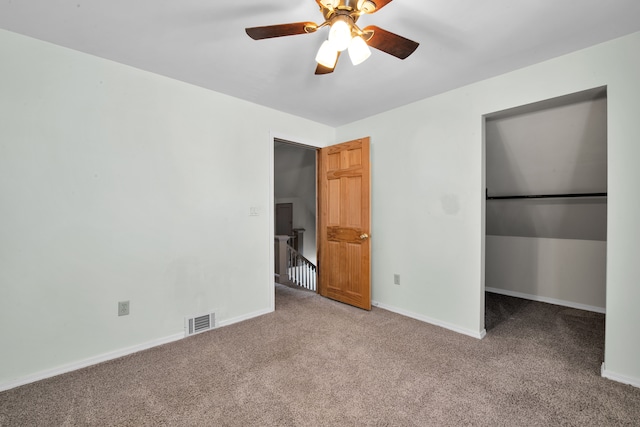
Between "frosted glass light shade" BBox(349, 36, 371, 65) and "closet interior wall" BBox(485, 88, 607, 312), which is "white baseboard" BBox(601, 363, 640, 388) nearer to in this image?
"closet interior wall" BBox(485, 88, 607, 312)

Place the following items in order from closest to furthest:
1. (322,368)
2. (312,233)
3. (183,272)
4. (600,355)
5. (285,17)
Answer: (285,17)
(322,368)
(600,355)
(183,272)
(312,233)

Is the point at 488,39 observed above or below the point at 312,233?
above

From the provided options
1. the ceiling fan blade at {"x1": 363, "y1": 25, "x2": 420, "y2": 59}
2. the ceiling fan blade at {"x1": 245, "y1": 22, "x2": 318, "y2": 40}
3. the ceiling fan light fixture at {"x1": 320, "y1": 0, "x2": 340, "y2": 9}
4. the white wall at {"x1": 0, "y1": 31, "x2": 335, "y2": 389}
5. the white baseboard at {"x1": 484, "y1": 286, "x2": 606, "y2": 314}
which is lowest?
the white baseboard at {"x1": 484, "y1": 286, "x2": 606, "y2": 314}

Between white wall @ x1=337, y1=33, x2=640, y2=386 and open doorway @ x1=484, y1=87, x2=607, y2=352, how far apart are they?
21 cm

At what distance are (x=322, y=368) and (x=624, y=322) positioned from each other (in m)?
2.18

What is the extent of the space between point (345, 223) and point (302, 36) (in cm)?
221

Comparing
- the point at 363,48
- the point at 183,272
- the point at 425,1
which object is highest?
the point at 425,1

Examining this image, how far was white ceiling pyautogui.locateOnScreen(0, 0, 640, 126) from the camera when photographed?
1.69 metres

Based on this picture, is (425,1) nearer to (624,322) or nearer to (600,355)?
(624,322)

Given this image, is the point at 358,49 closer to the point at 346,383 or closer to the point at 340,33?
the point at 340,33

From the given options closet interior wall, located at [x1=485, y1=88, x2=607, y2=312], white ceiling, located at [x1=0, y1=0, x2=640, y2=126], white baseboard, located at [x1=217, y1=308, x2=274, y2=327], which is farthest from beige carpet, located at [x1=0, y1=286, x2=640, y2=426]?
white ceiling, located at [x1=0, y1=0, x2=640, y2=126]

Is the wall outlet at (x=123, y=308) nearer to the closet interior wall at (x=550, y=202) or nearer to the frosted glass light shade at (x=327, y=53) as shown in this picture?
the frosted glass light shade at (x=327, y=53)

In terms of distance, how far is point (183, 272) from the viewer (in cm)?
271

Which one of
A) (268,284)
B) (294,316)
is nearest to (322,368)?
(294,316)
